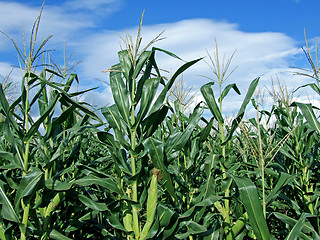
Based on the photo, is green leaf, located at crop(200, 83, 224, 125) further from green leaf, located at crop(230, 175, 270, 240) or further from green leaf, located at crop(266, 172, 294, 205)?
green leaf, located at crop(230, 175, 270, 240)

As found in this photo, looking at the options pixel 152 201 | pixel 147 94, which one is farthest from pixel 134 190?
pixel 147 94

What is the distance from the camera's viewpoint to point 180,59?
2.59 meters

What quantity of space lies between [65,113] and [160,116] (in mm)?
849

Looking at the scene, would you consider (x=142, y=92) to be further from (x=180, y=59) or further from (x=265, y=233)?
(x=265, y=233)

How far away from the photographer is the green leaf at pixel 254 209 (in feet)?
7.79

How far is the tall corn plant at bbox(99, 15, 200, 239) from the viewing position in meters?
2.45

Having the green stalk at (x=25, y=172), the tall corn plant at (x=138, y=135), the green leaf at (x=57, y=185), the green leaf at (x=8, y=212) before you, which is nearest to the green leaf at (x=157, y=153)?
the tall corn plant at (x=138, y=135)

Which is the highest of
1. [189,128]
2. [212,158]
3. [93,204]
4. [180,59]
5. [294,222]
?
[180,59]

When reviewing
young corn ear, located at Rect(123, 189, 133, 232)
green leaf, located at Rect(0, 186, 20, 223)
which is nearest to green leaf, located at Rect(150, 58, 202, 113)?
young corn ear, located at Rect(123, 189, 133, 232)

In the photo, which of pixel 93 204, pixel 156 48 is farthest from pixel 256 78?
pixel 93 204

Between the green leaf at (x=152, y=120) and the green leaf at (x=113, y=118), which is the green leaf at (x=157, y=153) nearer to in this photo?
the green leaf at (x=152, y=120)

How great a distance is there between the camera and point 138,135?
271 centimetres

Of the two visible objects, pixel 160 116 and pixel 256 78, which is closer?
pixel 160 116

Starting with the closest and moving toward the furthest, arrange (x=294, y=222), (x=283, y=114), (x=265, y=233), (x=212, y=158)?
1. (x=265, y=233)
2. (x=294, y=222)
3. (x=212, y=158)
4. (x=283, y=114)
